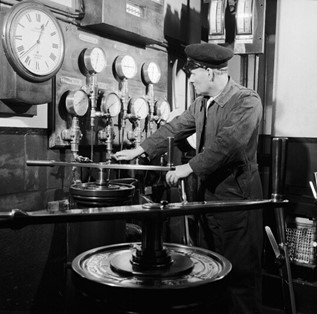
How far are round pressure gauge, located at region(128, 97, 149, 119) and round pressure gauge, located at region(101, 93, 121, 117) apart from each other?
21cm

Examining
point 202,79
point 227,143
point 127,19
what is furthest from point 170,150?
point 127,19

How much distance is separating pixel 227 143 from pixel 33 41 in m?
1.29

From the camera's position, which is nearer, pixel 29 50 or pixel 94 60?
pixel 29 50

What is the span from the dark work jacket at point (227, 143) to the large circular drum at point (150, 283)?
4.13ft

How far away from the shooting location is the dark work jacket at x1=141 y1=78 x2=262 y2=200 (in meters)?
2.60

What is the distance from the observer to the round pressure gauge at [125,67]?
3.19m

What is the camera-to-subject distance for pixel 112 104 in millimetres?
3055

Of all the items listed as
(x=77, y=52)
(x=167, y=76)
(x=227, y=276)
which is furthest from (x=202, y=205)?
(x=167, y=76)

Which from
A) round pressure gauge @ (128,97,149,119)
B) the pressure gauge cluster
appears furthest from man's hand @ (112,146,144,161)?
round pressure gauge @ (128,97,149,119)

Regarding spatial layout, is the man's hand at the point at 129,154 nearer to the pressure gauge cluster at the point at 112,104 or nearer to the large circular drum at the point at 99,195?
the pressure gauge cluster at the point at 112,104

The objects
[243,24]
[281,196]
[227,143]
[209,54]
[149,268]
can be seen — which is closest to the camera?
[149,268]

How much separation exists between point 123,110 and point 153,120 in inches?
17.5

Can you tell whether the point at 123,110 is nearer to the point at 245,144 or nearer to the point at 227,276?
the point at 245,144

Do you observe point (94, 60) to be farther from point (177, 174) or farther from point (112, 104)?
point (177, 174)
